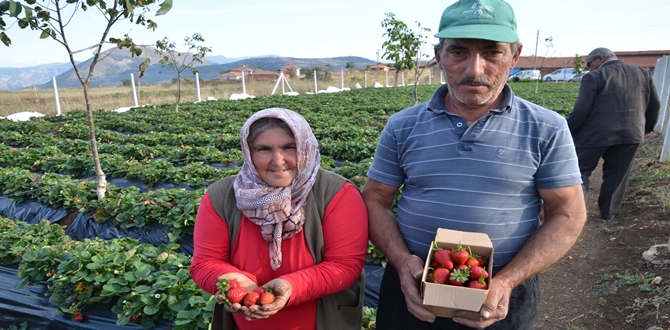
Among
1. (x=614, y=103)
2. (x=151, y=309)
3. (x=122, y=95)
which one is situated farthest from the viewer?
(x=122, y=95)

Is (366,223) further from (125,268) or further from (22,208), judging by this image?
(22,208)

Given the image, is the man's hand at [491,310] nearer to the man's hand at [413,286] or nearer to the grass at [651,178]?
the man's hand at [413,286]

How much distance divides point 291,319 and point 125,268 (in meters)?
1.77

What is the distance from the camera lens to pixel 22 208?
5566mm

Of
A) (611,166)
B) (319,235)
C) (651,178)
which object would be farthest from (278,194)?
(651,178)

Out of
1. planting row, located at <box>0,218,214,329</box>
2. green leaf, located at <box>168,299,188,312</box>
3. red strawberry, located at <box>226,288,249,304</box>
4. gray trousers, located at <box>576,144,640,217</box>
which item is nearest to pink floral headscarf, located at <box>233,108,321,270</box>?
red strawberry, located at <box>226,288,249,304</box>

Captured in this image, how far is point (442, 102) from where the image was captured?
183 centimetres

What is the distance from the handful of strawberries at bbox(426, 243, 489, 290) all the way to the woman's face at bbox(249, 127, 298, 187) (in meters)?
0.71

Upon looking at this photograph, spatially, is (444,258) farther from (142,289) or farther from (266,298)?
(142,289)

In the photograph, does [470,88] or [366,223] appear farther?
[366,223]

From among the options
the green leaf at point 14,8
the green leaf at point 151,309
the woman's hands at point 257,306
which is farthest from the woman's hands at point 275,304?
the green leaf at point 14,8

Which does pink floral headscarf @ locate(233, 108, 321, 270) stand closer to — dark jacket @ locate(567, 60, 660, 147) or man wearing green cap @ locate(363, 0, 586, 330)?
man wearing green cap @ locate(363, 0, 586, 330)

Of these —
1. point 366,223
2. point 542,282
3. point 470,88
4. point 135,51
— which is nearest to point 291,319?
point 366,223

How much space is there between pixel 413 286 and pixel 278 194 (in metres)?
0.66
